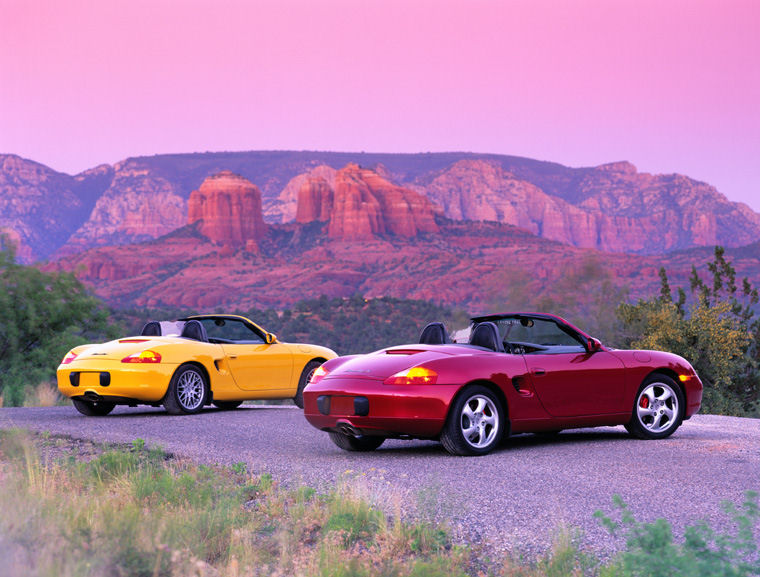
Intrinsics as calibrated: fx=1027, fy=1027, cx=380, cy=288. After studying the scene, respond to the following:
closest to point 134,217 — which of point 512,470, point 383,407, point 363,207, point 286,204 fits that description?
point 286,204

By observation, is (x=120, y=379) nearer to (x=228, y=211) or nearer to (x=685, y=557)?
(x=685, y=557)

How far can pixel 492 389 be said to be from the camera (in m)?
9.70

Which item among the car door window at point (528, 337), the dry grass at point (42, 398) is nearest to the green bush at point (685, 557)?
the car door window at point (528, 337)

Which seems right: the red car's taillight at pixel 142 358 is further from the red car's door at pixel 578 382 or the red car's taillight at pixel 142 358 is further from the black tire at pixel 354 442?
the red car's door at pixel 578 382

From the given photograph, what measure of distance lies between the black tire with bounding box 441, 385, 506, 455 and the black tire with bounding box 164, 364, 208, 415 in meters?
5.88

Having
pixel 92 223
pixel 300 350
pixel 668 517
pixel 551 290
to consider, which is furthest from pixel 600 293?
pixel 92 223

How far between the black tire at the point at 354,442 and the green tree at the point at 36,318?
15.9m

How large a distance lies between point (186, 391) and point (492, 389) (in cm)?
623

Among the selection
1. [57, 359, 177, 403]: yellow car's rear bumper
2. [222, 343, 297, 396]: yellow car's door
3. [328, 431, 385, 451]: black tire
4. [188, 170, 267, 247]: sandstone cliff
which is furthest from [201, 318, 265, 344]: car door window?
[188, 170, 267, 247]: sandstone cliff

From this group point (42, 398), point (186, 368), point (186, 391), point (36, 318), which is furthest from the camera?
point (36, 318)

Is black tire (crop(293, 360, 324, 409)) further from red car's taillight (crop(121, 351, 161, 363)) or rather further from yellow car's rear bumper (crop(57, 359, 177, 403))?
red car's taillight (crop(121, 351, 161, 363))

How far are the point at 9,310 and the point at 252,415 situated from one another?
42.3 ft

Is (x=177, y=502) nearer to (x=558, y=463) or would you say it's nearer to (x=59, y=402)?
(x=558, y=463)

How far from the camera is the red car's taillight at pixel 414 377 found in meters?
9.31
